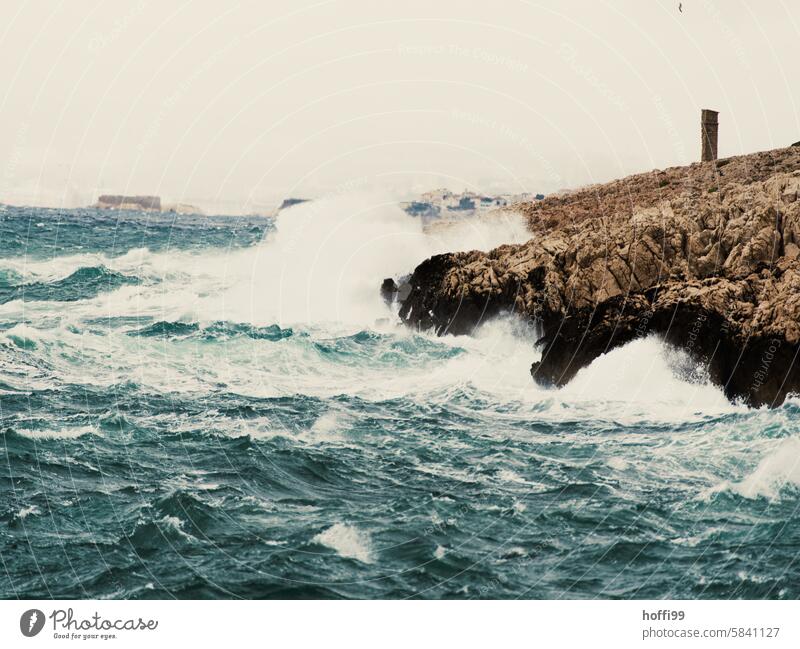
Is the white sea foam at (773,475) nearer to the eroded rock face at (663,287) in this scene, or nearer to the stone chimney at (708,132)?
the eroded rock face at (663,287)

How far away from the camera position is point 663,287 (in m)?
38.2

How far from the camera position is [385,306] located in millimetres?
57250

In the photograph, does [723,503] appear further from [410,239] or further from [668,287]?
[410,239]

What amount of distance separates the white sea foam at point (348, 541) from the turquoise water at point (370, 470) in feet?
0.22

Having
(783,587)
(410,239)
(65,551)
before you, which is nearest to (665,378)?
(783,587)

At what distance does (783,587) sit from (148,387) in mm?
25556

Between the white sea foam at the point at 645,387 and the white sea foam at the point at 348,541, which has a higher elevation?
the white sea foam at the point at 645,387
